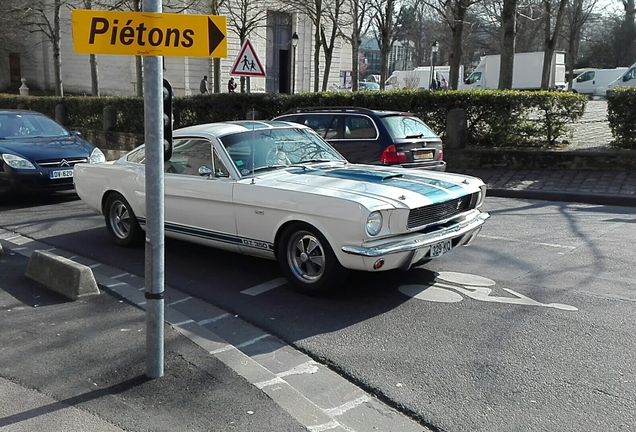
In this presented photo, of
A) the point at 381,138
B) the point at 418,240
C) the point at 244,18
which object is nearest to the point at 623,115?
the point at 381,138

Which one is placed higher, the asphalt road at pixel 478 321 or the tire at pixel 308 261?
the tire at pixel 308 261

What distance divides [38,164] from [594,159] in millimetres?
10264

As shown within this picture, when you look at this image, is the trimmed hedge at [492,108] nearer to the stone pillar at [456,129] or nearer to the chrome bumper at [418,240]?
the stone pillar at [456,129]

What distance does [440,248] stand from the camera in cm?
557

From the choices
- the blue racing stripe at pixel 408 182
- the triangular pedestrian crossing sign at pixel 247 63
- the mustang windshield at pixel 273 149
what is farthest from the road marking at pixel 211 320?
the triangular pedestrian crossing sign at pixel 247 63

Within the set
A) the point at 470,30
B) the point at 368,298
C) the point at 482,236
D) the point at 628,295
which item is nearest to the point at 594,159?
the point at 482,236

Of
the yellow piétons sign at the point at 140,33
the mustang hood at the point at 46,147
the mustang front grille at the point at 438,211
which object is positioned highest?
the yellow piétons sign at the point at 140,33

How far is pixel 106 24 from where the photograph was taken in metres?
3.55

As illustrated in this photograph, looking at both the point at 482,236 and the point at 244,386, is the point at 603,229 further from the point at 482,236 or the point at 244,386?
the point at 244,386

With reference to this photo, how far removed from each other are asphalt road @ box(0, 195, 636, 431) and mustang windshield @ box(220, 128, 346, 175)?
3.69 ft

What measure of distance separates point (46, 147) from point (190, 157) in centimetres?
534

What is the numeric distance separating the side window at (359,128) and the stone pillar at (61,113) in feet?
49.2

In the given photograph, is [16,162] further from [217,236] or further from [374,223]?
[374,223]

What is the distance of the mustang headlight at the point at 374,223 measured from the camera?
5168 millimetres
